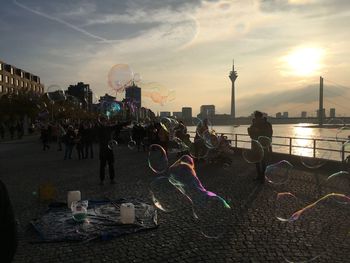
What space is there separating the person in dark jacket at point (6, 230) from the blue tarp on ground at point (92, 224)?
14.9ft

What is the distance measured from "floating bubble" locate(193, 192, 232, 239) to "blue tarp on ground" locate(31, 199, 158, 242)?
834 mm

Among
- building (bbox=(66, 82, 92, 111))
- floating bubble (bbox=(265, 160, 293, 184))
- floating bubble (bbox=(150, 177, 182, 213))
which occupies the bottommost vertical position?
floating bubble (bbox=(150, 177, 182, 213))

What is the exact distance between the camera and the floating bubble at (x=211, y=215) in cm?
712

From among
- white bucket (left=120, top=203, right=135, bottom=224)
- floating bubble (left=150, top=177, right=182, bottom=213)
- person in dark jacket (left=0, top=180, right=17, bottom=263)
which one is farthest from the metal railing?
person in dark jacket (left=0, top=180, right=17, bottom=263)

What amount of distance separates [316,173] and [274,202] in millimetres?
5451

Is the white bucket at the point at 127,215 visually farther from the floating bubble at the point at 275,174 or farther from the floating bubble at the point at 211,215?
the floating bubble at the point at 275,174

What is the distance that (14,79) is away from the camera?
417 feet

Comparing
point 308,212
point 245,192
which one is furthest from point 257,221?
point 245,192

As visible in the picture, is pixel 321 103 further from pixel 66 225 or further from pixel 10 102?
pixel 66 225

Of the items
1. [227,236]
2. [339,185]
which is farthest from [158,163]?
[227,236]

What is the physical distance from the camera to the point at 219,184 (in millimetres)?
12172

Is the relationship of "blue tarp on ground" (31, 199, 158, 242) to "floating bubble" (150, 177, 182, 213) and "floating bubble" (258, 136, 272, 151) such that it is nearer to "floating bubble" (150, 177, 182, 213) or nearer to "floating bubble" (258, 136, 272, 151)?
"floating bubble" (150, 177, 182, 213)

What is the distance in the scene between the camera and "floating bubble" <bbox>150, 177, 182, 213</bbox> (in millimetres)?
8992

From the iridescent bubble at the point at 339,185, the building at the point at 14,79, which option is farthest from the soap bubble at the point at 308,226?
the building at the point at 14,79
